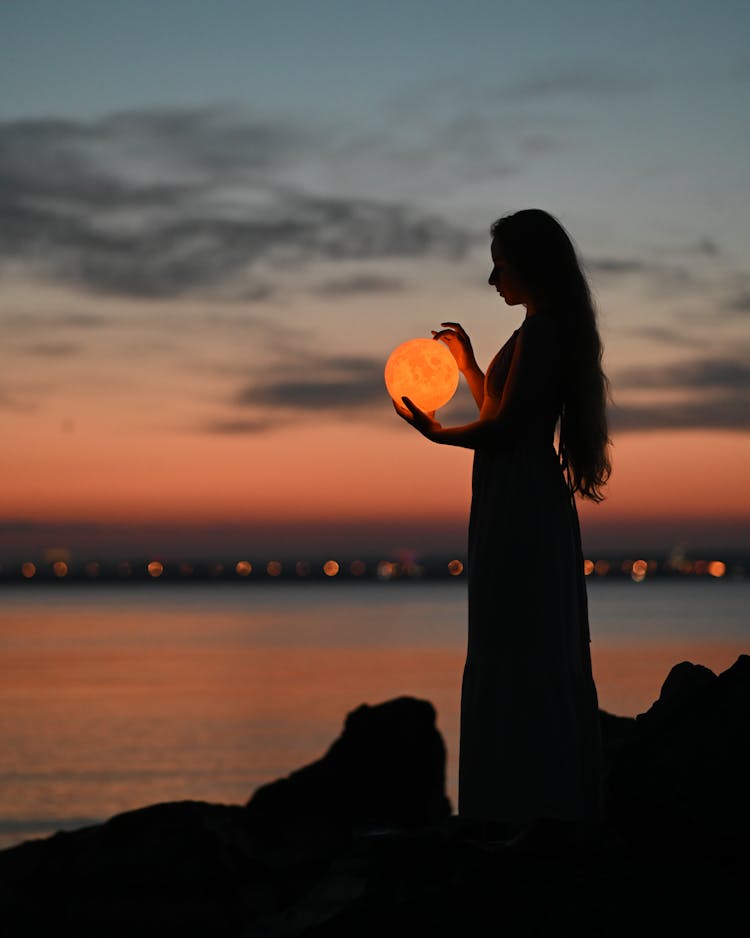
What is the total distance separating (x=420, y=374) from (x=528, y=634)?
1.39 metres

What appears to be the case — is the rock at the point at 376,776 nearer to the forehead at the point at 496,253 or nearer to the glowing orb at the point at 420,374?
Answer: the glowing orb at the point at 420,374

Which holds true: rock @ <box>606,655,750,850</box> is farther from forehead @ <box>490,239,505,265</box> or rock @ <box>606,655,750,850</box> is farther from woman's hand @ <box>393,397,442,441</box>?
forehead @ <box>490,239,505,265</box>

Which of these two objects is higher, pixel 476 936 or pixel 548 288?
pixel 548 288

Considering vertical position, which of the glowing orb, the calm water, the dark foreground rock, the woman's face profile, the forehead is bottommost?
the calm water

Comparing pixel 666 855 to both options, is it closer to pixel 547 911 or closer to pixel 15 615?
pixel 547 911

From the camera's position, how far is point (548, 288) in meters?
6.64

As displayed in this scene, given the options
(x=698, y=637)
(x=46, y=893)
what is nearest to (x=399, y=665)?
(x=698, y=637)

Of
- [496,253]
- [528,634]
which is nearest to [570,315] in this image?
→ [496,253]

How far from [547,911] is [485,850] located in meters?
0.48

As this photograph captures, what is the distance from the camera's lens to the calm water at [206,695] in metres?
31.9

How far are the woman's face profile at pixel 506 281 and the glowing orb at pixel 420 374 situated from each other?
0.43 metres

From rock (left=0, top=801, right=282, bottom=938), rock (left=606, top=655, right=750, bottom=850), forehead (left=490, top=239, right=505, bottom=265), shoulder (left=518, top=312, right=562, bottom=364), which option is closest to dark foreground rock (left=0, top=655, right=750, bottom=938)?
rock (left=606, top=655, right=750, bottom=850)

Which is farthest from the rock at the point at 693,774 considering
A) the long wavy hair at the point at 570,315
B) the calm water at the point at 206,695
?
the calm water at the point at 206,695

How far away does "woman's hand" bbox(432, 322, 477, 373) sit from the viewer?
7152mm
